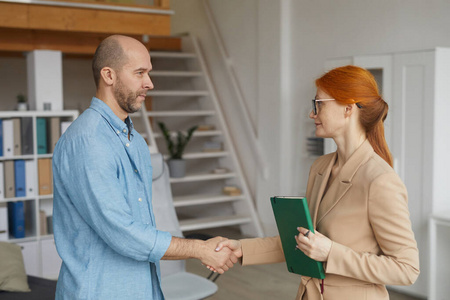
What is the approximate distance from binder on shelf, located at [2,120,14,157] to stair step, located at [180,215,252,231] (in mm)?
2015

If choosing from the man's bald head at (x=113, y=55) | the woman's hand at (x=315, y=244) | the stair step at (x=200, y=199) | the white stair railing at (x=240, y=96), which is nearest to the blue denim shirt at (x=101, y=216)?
the man's bald head at (x=113, y=55)

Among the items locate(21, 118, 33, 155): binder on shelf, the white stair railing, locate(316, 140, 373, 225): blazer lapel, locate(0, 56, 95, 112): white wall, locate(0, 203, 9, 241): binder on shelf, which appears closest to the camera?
locate(316, 140, 373, 225): blazer lapel

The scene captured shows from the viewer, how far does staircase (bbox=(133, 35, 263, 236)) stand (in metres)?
6.59

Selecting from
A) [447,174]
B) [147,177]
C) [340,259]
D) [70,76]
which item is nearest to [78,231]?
[147,177]

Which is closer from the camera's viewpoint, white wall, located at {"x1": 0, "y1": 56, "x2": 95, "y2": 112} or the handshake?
the handshake

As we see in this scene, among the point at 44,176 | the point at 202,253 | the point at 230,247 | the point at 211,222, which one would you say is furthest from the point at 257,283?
the point at 202,253

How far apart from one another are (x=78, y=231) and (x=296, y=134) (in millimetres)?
4443

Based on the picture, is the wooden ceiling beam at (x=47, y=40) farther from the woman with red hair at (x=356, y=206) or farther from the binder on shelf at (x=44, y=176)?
the woman with red hair at (x=356, y=206)

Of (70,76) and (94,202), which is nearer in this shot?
(94,202)

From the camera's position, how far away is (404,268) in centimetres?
176

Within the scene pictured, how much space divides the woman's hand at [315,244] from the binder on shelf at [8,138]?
12.5 feet

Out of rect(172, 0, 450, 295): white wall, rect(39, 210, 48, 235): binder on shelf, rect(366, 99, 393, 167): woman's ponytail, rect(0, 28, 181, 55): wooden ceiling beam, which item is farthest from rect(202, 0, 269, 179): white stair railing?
rect(366, 99, 393, 167): woman's ponytail

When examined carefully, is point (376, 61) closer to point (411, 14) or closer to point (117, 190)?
point (411, 14)

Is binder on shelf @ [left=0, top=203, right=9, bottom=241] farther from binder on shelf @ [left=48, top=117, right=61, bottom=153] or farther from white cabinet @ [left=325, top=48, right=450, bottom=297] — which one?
white cabinet @ [left=325, top=48, right=450, bottom=297]
